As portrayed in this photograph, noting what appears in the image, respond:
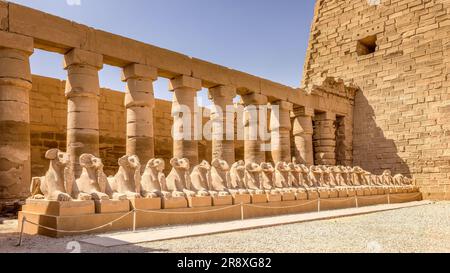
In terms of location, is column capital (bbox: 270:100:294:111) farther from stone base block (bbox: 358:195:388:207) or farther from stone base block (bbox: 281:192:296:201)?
stone base block (bbox: 281:192:296:201)

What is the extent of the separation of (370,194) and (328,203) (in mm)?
2988

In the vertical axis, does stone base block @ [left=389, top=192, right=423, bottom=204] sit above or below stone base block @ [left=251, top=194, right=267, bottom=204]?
below

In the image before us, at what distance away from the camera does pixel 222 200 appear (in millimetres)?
9414

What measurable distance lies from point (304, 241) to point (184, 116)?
757cm

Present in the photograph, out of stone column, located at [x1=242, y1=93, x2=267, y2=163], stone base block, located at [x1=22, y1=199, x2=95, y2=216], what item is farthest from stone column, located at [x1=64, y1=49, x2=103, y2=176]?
stone column, located at [x1=242, y1=93, x2=267, y2=163]

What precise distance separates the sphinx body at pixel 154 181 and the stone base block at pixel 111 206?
2.23 feet

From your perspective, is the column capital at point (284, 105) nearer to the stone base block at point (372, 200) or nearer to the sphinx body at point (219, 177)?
the stone base block at point (372, 200)

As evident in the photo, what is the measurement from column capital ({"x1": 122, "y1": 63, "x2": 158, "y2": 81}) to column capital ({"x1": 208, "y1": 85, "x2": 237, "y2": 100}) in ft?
8.57

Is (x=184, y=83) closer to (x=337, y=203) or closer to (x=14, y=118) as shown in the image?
(x=14, y=118)

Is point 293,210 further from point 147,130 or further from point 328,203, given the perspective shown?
point 147,130

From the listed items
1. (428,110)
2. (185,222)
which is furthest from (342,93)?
(185,222)

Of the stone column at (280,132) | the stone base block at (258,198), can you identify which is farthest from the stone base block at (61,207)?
the stone column at (280,132)

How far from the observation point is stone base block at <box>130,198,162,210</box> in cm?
788

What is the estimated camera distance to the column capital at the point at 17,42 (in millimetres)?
9297
